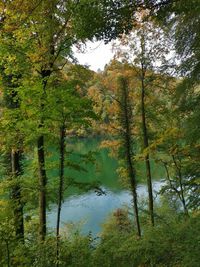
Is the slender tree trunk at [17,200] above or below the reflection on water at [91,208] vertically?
above

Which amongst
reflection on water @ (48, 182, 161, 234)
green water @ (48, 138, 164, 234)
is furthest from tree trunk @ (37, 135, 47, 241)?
reflection on water @ (48, 182, 161, 234)

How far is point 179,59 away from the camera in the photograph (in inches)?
438

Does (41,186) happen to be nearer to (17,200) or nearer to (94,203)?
(17,200)

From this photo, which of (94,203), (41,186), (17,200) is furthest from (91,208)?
(41,186)

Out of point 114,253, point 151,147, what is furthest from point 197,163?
point 114,253

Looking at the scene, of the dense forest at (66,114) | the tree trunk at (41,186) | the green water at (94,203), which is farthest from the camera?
the green water at (94,203)

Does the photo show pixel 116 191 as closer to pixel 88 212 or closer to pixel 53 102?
pixel 88 212

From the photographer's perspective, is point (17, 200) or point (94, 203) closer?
point (17, 200)

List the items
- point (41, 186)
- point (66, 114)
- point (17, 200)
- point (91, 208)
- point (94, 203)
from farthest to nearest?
point (94, 203), point (91, 208), point (17, 200), point (41, 186), point (66, 114)

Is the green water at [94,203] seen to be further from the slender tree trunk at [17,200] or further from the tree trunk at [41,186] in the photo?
the tree trunk at [41,186]

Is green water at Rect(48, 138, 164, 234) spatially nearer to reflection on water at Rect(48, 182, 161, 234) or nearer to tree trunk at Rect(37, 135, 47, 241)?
reflection on water at Rect(48, 182, 161, 234)

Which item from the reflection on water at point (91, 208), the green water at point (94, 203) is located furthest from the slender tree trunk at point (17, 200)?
the reflection on water at point (91, 208)

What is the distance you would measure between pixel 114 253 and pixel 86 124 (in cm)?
353

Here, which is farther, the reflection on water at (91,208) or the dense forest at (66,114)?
the reflection on water at (91,208)
